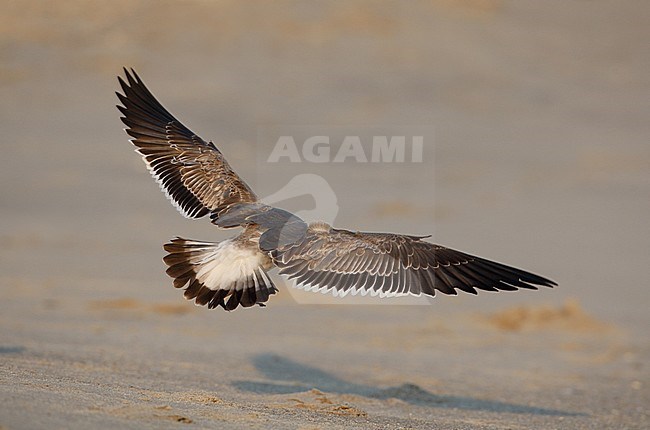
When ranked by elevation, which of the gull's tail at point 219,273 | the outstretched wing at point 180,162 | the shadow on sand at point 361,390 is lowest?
the shadow on sand at point 361,390

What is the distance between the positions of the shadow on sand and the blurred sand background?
44mm

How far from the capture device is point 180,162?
7383 mm

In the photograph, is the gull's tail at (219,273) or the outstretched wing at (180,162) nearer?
the gull's tail at (219,273)

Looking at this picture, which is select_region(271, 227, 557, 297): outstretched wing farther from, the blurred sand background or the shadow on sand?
the shadow on sand

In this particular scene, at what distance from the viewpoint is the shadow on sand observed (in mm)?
7195

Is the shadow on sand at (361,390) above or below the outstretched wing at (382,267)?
below

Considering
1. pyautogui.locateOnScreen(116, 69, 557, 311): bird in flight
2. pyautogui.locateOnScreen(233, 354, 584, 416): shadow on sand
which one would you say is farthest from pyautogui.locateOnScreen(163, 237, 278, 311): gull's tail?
pyautogui.locateOnScreen(233, 354, 584, 416): shadow on sand

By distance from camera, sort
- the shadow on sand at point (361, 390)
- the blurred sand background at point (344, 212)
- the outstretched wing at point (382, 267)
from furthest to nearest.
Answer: the shadow on sand at point (361, 390) → the blurred sand background at point (344, 212) → the outstretched wing at point (382, 267)

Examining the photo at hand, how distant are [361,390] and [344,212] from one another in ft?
21.8

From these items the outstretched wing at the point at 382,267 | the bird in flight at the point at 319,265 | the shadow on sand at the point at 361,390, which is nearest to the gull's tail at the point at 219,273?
the bird in flight at the point at 319,265

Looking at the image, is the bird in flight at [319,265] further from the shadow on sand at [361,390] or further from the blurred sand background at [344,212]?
the shadow on sand at [361,390]

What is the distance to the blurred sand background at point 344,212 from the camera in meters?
7.08

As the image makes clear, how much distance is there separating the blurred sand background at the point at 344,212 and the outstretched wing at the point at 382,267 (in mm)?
786

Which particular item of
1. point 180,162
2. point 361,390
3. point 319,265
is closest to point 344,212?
point 361,390
